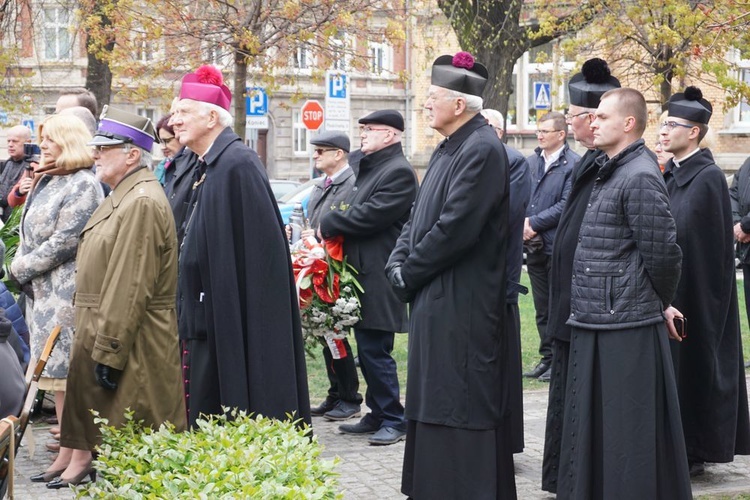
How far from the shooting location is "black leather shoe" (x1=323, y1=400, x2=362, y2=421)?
8.28 metres

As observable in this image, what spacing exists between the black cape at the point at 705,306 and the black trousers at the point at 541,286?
113 inches

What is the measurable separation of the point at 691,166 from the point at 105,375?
11.7ft

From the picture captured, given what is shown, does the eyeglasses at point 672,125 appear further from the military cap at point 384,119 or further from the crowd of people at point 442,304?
the military cap at point 384,119

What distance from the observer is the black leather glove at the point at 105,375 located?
214 inches

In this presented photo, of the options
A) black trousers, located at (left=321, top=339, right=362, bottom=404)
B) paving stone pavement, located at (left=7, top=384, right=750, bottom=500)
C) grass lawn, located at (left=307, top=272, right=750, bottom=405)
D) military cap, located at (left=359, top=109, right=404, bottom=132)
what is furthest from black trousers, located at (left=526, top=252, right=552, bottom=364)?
military cap, located at (left=359, top=109, right=404, bottom=132)

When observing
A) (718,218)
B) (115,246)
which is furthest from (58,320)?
(718,218)

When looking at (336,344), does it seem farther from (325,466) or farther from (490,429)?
(325,466)

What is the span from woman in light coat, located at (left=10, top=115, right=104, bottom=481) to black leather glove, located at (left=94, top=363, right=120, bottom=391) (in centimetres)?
118

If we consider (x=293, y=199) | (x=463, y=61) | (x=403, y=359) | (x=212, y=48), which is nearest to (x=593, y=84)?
(x=463, y=61)

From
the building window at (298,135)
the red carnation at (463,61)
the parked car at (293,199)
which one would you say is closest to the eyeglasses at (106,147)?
the red carnation at (463,61)

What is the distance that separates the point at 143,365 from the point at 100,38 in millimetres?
9527

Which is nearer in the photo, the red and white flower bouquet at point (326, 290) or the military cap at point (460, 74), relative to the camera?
the military cap at point (460, 74)

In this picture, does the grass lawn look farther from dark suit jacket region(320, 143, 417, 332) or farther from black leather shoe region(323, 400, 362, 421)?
dark suit jacket region(320, 143, 417, 332)

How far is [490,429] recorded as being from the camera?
18.2ft
